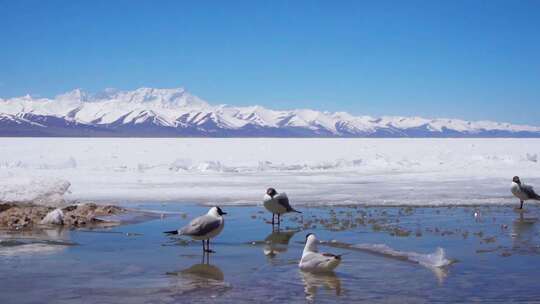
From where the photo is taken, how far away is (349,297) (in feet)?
22.5

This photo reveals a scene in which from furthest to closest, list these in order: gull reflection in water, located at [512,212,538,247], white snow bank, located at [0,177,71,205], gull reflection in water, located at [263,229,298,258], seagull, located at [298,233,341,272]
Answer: white snow bank, located at [0,177,71,205], gull reflection in water, located at [512,212,538,247], gull reflection in water, located at [263,229,298,258], seagull, located at [298,233,341,272]

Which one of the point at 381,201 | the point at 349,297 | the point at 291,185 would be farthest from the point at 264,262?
the point at 291,185

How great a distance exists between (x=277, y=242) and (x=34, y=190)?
8394 millimetres

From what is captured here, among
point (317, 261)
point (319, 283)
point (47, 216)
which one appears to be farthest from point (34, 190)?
point (319, 283)

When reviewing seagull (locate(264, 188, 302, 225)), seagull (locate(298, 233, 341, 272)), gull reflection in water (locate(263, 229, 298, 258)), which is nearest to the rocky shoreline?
seagull (locate(264, 188, 302, 225))

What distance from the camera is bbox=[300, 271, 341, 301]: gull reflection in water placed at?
7129 millimetres

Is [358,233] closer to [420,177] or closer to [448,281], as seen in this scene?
[448,281]

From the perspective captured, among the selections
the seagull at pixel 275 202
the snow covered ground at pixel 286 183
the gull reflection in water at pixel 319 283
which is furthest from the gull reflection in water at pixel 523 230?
the seagull at pixel 275 202

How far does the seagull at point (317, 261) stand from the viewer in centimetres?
801

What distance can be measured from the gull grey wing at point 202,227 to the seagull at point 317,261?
177 centimetres

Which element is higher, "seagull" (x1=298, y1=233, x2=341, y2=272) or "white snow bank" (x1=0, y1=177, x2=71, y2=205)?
"white snow bank" (x1=0, y1=177, x2=71, y2=205)

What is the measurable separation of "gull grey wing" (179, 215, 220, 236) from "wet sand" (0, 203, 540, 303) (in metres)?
0.34

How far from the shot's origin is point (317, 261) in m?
8.11

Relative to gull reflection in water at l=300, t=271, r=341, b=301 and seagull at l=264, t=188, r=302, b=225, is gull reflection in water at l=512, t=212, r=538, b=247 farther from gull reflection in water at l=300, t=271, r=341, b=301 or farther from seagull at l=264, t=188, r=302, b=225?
seagull at l=264, t=188, r=302, b=225
